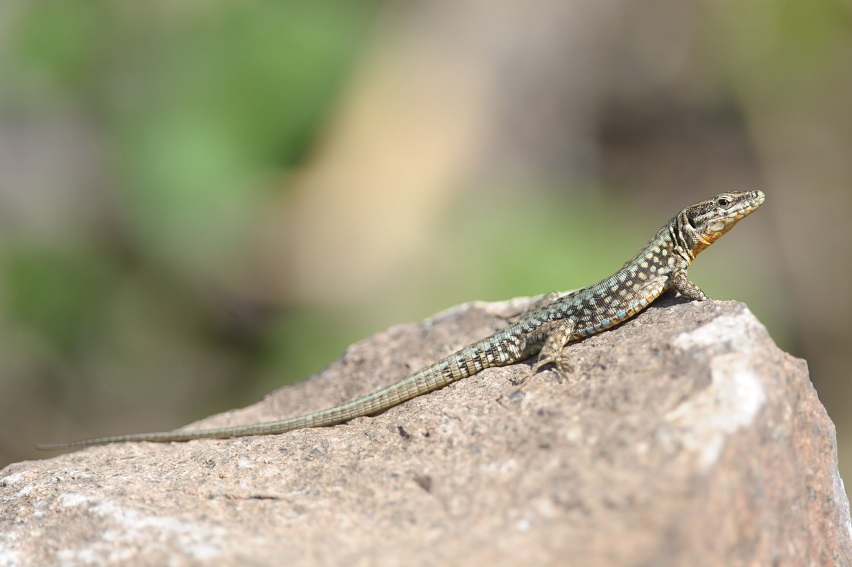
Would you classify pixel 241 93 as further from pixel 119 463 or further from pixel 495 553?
pixel 495 553

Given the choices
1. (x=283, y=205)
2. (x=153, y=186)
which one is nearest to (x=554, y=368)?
(x=283, y=205)

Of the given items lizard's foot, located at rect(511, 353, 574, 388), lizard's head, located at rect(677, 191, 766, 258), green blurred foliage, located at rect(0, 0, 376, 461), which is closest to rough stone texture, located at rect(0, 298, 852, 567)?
lizard's foot, located at rect(511, 353, 574, 388)

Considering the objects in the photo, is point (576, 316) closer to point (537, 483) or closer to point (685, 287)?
point (685, 287)

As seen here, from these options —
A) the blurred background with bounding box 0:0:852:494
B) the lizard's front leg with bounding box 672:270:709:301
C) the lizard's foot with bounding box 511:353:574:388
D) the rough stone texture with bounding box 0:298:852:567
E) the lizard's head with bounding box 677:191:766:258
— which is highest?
the blurred background with bounding box 0:0:852:494

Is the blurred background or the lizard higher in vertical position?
the blurred background

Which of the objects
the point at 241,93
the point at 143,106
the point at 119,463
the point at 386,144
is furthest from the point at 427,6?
the point at 119,463

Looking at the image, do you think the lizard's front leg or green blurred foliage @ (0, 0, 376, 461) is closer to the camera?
the lizard's front leg

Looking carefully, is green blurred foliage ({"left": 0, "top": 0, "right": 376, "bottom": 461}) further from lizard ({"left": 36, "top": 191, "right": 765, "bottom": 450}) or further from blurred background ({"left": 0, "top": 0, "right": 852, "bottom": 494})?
lizard ({"left": 36, "top": 191, "right": 765, "bottom": 450})
